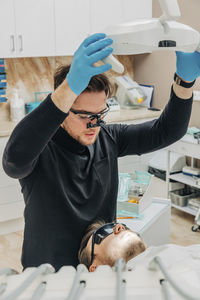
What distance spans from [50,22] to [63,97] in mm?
2877

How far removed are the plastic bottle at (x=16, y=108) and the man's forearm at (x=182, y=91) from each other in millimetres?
2574

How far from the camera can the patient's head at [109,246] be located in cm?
111

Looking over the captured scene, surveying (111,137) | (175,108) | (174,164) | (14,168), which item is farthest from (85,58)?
(174,164)

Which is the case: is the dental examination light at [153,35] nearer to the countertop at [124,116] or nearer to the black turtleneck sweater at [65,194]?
the black turtleneck sweater at [65,194]

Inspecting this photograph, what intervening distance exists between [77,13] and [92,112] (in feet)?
8.75

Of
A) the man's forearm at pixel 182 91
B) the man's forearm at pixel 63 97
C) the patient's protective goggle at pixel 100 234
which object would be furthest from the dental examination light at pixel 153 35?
the patient's protective goggle at pixel 100 234

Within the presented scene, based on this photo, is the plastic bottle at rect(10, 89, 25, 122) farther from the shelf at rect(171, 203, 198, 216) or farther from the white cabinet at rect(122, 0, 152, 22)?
the shelf at rect(171, 203, 198, 216)

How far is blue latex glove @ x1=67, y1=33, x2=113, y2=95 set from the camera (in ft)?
2.65

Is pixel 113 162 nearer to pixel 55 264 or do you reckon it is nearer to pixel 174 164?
pixel 55 264

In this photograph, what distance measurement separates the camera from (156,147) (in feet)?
4.79

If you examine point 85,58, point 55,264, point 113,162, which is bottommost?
point 55,264

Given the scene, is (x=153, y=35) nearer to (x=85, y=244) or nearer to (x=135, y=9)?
(x=85, y=244)

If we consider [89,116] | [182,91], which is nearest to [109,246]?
[89,116]

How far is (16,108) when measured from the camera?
11.8 feet
